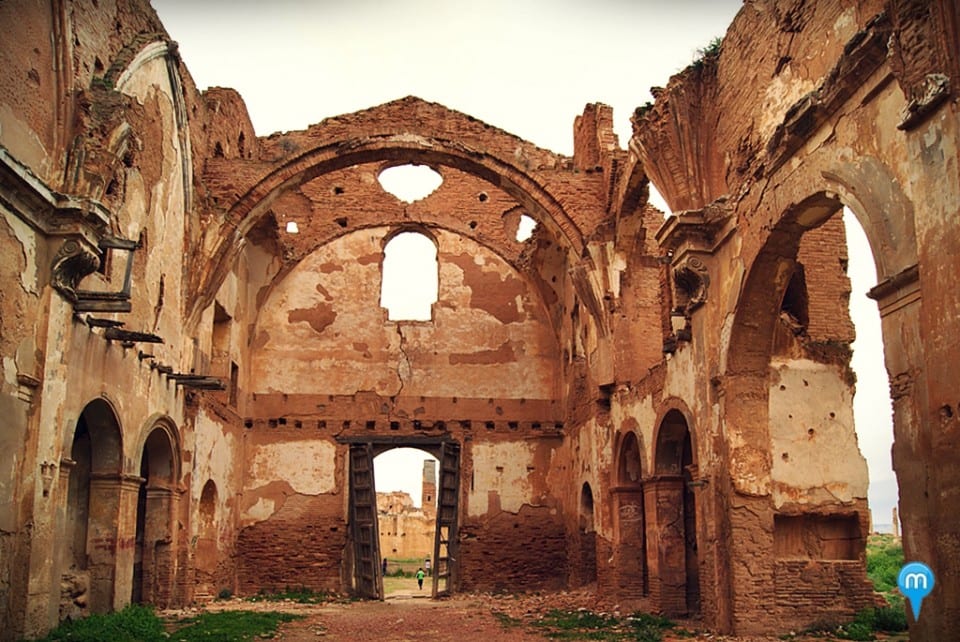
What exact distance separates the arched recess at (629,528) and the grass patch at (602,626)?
124cm

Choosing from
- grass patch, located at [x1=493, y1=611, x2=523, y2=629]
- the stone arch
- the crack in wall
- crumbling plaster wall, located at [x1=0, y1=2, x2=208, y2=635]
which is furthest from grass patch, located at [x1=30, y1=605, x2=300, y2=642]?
the crack in wall

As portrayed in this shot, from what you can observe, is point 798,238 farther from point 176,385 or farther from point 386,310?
point 386,310

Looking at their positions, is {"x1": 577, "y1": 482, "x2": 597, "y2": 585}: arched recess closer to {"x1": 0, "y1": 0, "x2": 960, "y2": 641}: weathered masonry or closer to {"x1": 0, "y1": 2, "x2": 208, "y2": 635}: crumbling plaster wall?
{"x1": 0, "y1": 0, "x2": 960, "y2": 641}: weathered masonry

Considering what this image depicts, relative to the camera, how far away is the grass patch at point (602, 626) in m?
10.9

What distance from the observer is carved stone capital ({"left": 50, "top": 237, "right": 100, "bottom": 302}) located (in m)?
9.84

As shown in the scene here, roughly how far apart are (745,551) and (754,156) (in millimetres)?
4476

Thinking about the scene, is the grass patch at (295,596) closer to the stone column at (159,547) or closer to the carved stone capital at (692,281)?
the stone column at (159,547)

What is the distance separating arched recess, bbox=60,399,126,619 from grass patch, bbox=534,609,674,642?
5782 millimetres

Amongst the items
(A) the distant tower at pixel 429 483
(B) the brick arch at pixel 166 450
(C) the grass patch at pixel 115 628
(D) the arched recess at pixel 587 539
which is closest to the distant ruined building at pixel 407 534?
(A) the distant tower at pixel 429 483

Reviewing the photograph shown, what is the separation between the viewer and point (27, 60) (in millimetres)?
9891

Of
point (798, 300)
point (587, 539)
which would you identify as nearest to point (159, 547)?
point (587, 539)

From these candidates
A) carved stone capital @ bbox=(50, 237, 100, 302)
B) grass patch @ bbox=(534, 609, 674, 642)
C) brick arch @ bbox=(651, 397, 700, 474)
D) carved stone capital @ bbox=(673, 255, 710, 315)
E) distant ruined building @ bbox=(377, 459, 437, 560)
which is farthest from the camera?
distant ruined building @ bbox=(377, 459, 437, 560)

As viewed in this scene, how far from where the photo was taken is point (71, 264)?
32.8 ft

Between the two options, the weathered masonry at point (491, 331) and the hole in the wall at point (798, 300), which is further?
the hole in the wall at point (798, 300)
